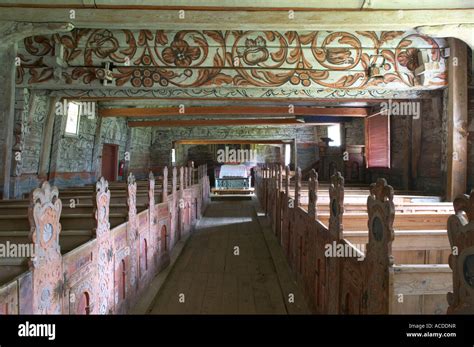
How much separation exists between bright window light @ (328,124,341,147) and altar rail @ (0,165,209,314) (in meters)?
8.82

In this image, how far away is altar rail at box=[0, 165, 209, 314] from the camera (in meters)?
1.71

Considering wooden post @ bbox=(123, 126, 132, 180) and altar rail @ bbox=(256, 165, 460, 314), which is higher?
wooden post @ bbox=(123, 126, 132, 180)

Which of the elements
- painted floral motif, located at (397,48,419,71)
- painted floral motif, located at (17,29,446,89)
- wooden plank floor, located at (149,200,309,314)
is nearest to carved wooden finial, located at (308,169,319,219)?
wooden plank floor, located at (149,200,309,314)

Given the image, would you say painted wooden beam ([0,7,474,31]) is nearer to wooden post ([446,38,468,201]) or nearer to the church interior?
the church interior

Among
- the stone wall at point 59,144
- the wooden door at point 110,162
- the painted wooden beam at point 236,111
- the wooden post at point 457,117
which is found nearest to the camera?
the wooden post at point 457,117

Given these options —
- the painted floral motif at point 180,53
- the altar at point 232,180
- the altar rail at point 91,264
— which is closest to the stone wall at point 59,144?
the painted floral motif at point 180,53

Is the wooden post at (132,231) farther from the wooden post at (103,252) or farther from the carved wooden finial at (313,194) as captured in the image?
the carved wooden finial at (313,194)

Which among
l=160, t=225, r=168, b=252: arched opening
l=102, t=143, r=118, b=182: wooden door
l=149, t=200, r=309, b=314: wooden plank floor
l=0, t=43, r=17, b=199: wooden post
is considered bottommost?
l=149, t=200, r=309, b=314: wooden plank floor

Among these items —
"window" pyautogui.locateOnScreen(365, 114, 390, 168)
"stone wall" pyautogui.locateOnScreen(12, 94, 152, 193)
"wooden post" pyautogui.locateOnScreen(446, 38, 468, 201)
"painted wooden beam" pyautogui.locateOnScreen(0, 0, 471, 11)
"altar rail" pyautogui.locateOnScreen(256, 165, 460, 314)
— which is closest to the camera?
"altar rail" pyautogui.locateOnScreen(256, 165, 460, 314)

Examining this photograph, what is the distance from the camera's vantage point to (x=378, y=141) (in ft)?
26.3

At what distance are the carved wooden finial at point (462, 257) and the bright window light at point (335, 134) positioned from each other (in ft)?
34.9

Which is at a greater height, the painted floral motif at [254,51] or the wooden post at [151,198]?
the painted floral motif at [254,51]

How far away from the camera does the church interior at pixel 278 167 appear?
6.43 feet

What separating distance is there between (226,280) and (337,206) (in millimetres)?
2764
